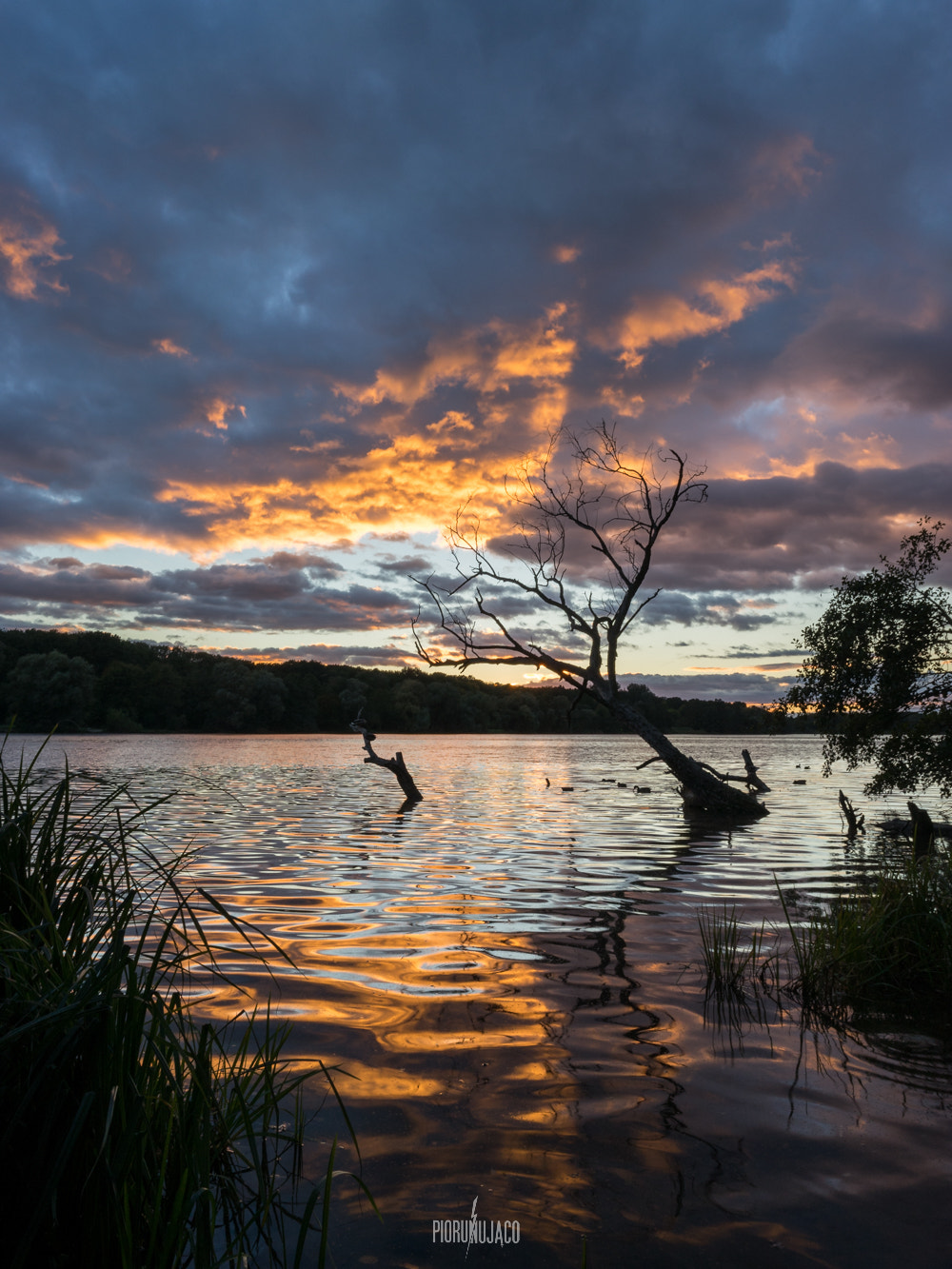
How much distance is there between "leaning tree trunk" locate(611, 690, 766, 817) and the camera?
22.9 meters

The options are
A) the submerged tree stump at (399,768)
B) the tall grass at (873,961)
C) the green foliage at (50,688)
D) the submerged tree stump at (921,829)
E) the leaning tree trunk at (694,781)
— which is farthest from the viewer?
the green foliage at (50,688)

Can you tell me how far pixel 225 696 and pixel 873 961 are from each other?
4707 inches

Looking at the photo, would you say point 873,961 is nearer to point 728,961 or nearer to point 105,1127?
point 728,961

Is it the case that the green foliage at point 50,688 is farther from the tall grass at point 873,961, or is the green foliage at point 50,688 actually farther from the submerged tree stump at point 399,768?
the tall grass at point 873,961

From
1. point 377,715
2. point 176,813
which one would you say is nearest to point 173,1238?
point 176,813

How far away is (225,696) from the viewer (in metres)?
118

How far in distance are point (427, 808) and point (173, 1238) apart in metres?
22.1

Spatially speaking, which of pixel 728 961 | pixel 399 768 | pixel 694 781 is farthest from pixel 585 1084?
pixel 399 768

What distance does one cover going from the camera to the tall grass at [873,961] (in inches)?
259

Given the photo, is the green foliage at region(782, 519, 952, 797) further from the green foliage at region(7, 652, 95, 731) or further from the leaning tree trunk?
the green foliage at region(7, 652, 95, 731)

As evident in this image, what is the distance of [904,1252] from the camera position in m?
3.32

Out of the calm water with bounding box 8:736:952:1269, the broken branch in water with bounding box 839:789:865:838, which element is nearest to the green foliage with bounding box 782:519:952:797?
the broken branch in water with bounding box 839:789:865:838

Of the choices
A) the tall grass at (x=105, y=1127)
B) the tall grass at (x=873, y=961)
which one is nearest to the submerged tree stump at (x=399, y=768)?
the tall grass at (x=873, y=961)

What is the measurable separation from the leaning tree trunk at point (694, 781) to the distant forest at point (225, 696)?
6782 cm
